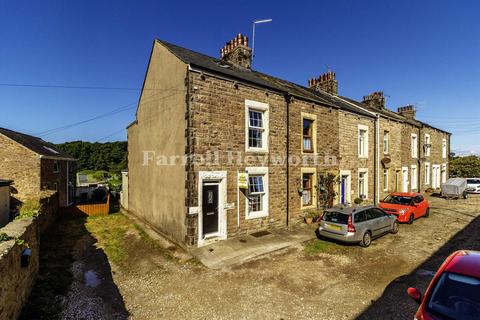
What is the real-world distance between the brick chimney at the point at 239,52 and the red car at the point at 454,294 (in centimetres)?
1427

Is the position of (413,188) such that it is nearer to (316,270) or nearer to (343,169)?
(343,169)

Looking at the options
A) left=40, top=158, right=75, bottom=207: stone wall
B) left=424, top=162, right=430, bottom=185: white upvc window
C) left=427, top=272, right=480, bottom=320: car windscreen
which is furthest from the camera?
left=424, top=162, right=430, bottom=185: white upvc window

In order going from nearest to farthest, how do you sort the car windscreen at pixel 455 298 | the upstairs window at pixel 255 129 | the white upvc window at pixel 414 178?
the car windscreen at pixel 455 298 < the upstairs window at pixel 255 129 < the white upvc window at pixel 414 178

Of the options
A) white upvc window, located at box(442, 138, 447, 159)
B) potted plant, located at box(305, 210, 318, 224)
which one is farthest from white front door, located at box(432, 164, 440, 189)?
potted plant, located at box(305, 210, 318, 224)

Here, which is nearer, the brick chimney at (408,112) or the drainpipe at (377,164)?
the drainpipe at (377,164)

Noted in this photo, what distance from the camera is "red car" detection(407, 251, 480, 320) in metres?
3.34

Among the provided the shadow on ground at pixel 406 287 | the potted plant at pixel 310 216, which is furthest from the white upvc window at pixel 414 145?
the potted plant at pixel 310 216

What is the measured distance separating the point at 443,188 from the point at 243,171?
73.0 ft

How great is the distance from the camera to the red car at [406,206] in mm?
13008

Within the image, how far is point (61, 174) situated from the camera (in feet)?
74.8

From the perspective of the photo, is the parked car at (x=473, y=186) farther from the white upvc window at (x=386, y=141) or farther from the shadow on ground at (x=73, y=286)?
the shadow on ground at (x=73, y=286)

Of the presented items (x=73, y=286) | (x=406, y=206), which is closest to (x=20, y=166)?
(x=73, y=286)

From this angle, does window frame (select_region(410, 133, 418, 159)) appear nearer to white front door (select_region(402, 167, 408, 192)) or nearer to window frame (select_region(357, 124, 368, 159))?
white front door (select_region(402, 167, 408, 192))

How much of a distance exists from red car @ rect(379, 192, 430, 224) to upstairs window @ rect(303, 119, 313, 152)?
17.5 feet
